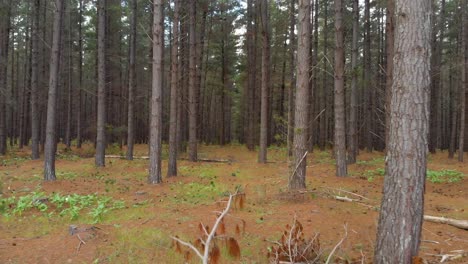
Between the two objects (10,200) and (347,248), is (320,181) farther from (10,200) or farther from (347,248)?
(10,200)

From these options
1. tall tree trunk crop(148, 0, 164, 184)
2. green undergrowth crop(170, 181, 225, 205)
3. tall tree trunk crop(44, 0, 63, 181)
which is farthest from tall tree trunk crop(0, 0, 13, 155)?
green undergrowth crop(170, 181, 225, 205)

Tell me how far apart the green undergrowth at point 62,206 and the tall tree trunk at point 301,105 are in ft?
15.6

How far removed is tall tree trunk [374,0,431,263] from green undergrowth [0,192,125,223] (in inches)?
234

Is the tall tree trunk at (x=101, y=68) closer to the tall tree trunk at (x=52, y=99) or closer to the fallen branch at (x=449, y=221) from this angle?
the tall tree trunk at (x=52, y=99)

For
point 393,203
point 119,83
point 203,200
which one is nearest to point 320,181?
point 203,200

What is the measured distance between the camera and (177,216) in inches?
301

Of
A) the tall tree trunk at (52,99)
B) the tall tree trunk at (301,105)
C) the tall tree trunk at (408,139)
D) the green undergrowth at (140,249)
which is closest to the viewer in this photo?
the tall tree trunk at (408,139)

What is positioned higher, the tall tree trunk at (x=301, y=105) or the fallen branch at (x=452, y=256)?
the tall tree trunk at (x=301, y=105)

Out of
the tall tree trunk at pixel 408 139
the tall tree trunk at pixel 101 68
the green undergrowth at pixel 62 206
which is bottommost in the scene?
the green undergrowth at pixel 62 206

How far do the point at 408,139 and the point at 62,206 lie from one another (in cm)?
797

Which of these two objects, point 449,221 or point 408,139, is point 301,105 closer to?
point 449,221

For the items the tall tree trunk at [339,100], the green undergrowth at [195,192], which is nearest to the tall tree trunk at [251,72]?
the tall tree trunk at [339,100]

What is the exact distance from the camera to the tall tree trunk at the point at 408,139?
14.0 ft

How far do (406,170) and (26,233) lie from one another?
22.7 feet
